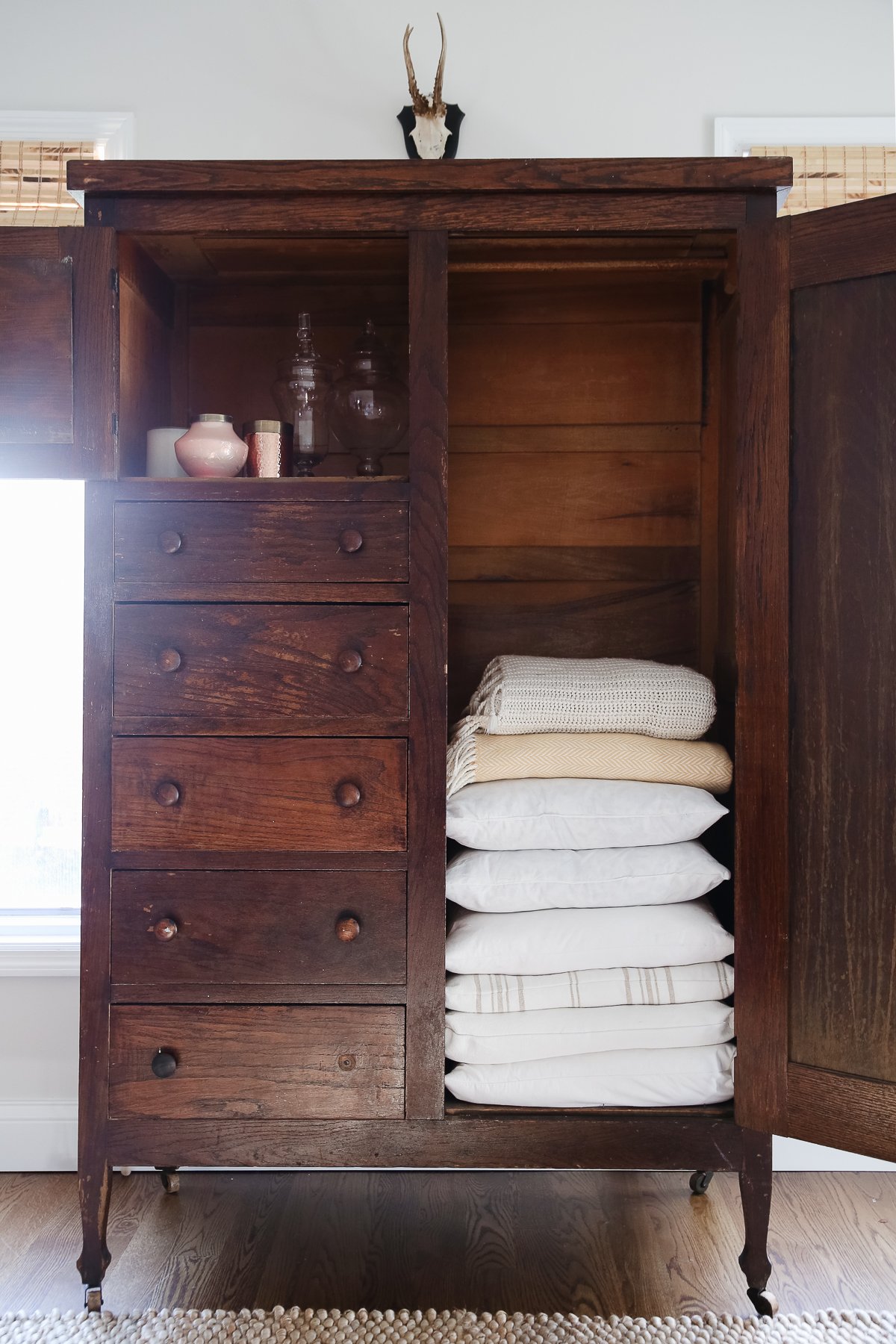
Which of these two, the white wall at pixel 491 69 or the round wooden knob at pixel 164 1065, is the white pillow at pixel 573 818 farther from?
the white wall at pixel 491 69

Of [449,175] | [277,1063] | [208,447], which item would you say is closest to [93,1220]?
[277,1063]

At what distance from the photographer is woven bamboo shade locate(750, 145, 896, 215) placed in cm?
194

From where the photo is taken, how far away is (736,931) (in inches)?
59.2

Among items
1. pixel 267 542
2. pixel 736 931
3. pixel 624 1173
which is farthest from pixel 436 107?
pixel 624 1173

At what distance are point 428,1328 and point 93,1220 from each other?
1.83ft

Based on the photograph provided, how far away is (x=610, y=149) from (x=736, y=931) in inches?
62.0

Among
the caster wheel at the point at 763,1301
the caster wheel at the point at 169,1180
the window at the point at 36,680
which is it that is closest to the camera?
the caster wheel at the point at 763,1301

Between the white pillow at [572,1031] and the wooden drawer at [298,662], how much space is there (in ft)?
1.71

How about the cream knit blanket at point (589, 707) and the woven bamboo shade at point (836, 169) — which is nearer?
the cream knit blanket at point (589, 707)

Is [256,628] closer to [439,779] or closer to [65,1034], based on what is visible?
[439,779]

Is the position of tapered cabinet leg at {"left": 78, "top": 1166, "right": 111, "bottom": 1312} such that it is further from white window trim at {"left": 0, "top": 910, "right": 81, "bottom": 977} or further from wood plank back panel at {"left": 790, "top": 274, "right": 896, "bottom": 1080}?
wood plank back panel at {"left": 790, "top": 274, "right": 896, "bottom": 1080}

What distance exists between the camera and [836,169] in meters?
1.95

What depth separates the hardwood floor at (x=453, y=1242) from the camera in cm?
157

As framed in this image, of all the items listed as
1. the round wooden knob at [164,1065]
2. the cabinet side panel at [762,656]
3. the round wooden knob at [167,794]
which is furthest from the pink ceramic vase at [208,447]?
the round wooden knob at [164,1065]
